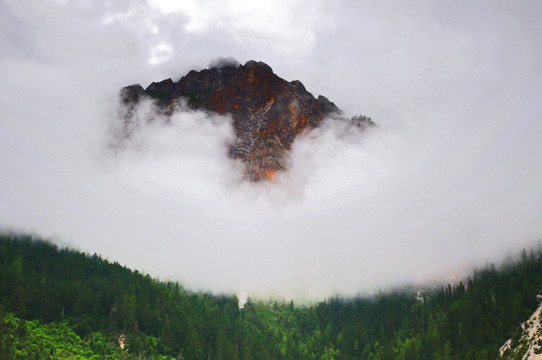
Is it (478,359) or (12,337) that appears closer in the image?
(12,337)

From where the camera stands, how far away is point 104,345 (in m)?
200

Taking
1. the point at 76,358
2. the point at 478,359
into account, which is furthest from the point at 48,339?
the point at 478,359

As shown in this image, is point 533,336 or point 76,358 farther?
point 533,336

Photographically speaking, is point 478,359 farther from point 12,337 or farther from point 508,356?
point 12,337

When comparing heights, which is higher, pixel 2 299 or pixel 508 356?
pixel 2 299

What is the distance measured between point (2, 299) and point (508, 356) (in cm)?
15552

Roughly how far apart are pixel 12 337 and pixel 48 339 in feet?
49.8

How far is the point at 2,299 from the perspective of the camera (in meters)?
199

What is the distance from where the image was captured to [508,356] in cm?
19300

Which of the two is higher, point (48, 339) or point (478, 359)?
point (48, 339)

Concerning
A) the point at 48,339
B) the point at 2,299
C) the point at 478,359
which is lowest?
the point at 478,359

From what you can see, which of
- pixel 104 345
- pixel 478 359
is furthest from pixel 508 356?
pixel 104 345

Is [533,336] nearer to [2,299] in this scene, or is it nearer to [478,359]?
[478,359]

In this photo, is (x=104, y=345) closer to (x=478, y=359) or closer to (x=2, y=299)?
(x=2, y=299)
